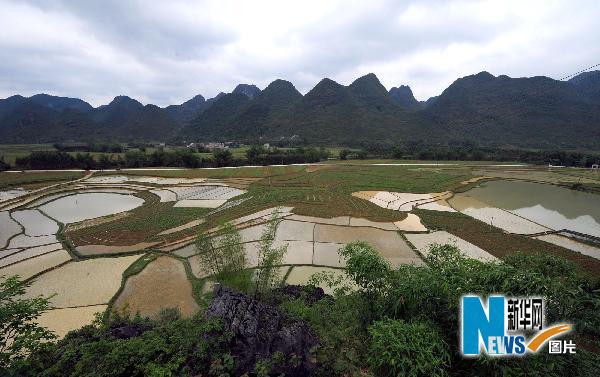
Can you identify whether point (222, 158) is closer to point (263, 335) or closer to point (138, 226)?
point (138, 226)

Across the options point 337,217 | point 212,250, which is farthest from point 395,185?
point 212,250

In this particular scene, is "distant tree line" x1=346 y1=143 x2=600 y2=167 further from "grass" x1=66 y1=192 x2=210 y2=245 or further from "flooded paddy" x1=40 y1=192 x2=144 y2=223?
"grass" x1=66 y1=192 x2=210 y2=245

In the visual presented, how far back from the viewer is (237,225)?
23.7 metres

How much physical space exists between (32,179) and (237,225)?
138 ft

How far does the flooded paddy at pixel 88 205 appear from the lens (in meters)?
28.2

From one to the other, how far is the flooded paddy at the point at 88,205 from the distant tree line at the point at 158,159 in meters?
25.7

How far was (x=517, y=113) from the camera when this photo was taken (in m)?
110

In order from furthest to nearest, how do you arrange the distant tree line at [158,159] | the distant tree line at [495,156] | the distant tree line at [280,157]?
the distant tree line at [280,157] < the distant tree line at [495,156] < the distant tree line at [158,159]

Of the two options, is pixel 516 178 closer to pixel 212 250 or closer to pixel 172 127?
pixel 212 250

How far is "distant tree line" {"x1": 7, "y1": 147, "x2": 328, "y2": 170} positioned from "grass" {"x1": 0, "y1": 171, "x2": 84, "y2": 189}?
7813 mm

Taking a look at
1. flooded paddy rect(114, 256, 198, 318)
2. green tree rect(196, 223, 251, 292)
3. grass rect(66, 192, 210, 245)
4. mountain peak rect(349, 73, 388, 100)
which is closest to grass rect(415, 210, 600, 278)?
green tree rect(196, 223, 251, 292)

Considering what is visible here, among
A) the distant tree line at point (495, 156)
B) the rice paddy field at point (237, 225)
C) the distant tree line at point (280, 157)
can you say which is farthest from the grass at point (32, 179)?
the distant tree line at point (495, 156)

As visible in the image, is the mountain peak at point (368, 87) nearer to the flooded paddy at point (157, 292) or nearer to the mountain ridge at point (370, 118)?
the mountain ridge at point (370, 118)

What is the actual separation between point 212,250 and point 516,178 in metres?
52.1
